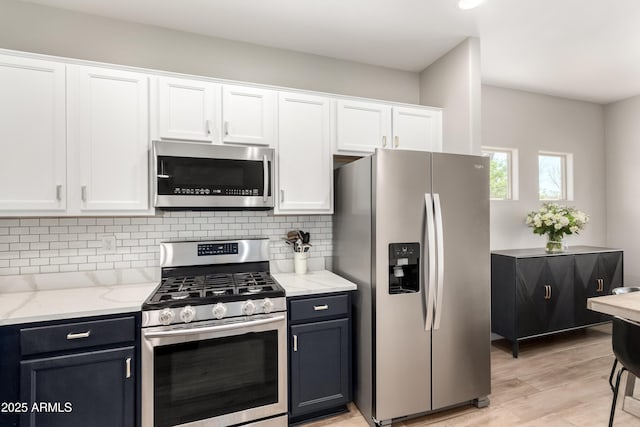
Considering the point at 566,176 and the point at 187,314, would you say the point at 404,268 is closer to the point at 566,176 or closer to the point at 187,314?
the point at 187,314

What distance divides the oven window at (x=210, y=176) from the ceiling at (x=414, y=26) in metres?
1.09

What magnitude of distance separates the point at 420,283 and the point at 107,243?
221 centimetres

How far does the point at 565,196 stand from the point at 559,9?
283cm

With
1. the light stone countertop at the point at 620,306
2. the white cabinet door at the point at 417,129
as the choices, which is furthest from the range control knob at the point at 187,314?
the light stone countertop at the point at 620,306

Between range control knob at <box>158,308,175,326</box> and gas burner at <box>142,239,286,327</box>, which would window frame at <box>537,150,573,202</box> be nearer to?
gas burner at <box>142,239,286,327</box>

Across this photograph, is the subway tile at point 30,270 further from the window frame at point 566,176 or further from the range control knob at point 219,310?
the window frame at point 566,176

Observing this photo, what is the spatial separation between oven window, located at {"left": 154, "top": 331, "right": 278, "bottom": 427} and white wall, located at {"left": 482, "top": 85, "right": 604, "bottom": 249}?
9.76 ft

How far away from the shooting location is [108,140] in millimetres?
2062

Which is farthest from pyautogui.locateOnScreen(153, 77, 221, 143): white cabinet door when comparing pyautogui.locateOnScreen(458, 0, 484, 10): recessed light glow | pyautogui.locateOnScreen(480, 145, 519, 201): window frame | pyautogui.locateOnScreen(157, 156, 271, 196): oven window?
pyautogui.locateOnScreen(480, 145, 519, 201): window frame

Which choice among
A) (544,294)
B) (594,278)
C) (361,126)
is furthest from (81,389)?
(594,278)

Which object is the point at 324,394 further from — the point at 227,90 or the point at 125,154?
the point at 227,90

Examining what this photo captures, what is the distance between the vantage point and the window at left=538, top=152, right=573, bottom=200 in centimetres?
417

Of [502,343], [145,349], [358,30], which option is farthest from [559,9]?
[145,349]

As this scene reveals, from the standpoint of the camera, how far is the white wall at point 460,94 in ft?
8.67
